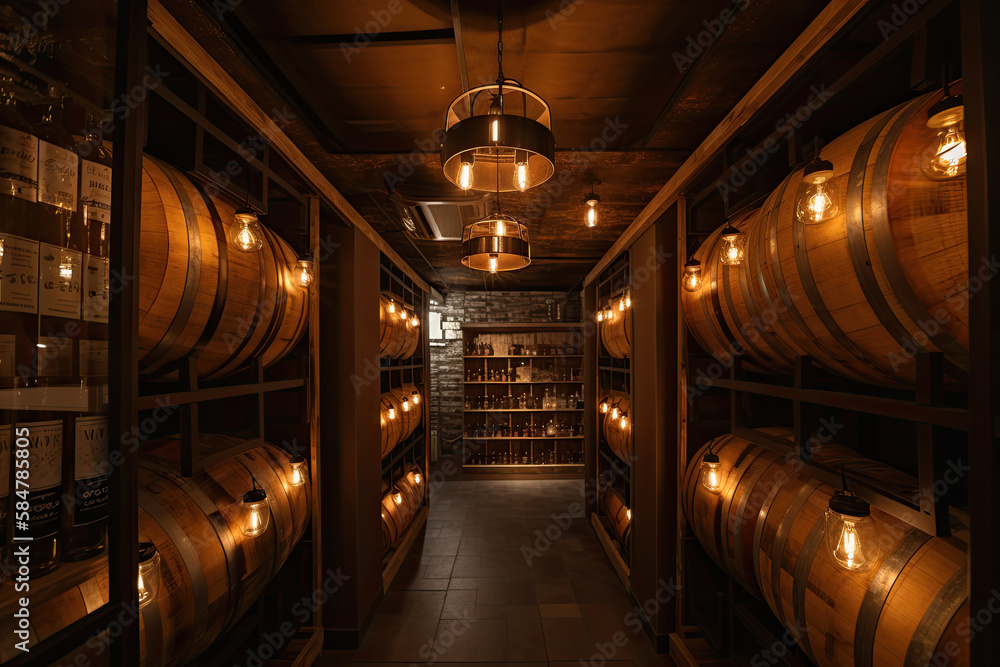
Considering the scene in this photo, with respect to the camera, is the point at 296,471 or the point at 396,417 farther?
the point at 396,417

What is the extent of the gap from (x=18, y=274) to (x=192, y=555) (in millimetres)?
1054

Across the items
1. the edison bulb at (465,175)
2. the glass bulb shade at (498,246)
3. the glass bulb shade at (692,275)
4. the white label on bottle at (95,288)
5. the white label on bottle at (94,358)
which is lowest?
the white label on bottle at (94,358)

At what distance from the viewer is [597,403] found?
17.7 ft

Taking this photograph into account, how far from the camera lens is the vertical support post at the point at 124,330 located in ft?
3.34

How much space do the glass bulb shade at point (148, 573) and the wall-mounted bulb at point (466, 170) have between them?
1601 millimetres

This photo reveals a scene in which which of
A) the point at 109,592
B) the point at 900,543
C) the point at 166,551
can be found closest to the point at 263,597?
the point at 166,551

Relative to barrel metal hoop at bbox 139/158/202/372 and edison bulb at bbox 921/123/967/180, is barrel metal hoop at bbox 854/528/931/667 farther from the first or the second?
barrel metal hoop at bbox 139/158/202/372

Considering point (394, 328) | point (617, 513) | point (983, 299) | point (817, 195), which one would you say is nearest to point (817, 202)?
point (817, 195)

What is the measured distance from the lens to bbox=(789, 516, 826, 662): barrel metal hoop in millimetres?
1436

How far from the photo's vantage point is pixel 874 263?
3.72 feet

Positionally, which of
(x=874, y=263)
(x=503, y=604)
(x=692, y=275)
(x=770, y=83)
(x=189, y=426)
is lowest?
(x=503, y=604)

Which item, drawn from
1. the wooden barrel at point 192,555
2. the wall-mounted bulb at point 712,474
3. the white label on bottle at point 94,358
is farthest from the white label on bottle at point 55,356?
the wall-mounted bulb at point 712,474

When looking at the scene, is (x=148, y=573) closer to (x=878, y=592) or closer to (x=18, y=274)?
(x=18, y=274)

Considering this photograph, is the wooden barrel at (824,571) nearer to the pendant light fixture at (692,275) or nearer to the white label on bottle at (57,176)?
the pendant light fixture at (692,275)
